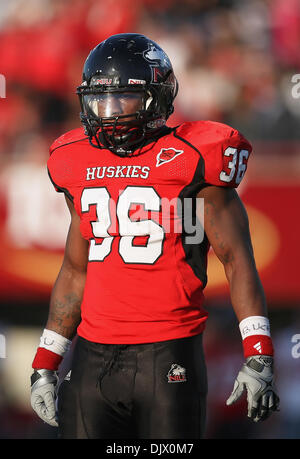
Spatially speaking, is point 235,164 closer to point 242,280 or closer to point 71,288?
point 242,280

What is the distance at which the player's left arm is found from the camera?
7.51 feet

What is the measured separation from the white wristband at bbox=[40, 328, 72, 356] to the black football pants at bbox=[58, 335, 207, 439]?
0.85 feet

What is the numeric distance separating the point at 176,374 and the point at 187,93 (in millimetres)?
3915

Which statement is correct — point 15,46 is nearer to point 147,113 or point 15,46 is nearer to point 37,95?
point 37,95

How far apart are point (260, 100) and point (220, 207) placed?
3.68 m

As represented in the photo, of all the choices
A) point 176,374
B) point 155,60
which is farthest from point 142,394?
point 155,60

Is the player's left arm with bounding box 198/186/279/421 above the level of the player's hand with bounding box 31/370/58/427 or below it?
above

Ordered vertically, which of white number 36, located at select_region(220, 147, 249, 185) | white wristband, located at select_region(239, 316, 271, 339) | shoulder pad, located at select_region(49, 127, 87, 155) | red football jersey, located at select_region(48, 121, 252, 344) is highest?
shoulder pad, located at select_region(49, 127, 87, 155)

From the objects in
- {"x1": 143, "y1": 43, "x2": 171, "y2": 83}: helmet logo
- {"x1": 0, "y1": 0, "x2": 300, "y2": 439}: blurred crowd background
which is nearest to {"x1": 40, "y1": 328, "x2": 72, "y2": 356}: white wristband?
{"x1": 143, "y1": 43, "x2": 171, "y2": 83}: helmet logo

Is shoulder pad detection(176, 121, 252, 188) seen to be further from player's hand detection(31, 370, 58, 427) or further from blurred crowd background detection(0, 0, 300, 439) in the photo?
blurred crowd background detection(0, 0, 300, 439)

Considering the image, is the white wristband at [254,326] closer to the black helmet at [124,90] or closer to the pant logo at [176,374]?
the pant logo at [176,374]
